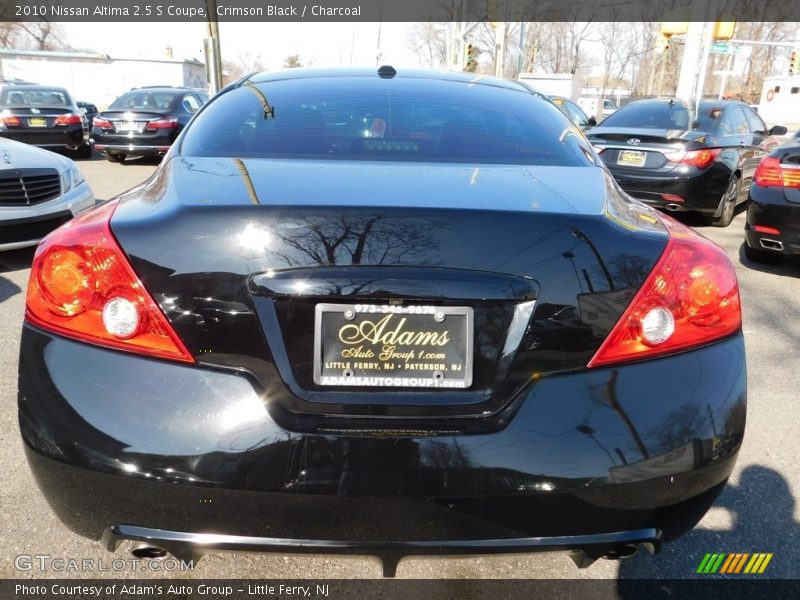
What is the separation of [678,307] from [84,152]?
16.1 m

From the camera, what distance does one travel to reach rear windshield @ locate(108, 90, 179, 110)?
13805 mm

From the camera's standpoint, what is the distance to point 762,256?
6148 mm

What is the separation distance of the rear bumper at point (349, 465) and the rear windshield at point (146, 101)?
13.7m

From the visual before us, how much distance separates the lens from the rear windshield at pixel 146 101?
13805 millimetres

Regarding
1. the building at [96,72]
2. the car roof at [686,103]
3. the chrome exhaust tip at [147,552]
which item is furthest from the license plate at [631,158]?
the building at [96,72]

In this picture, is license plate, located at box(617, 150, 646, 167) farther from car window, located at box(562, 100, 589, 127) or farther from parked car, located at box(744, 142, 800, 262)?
car window, located at box(562, 100, 589, 127)

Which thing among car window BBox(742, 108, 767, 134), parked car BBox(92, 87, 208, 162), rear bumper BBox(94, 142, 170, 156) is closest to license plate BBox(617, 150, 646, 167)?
car window BBox(742, 108, 767, 134)

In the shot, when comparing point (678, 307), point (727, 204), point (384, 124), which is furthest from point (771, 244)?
point (678, 307)

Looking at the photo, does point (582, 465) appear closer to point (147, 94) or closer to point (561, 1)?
point (147, 94)

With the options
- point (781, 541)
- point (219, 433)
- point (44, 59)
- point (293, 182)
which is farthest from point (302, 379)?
point (44, 59)

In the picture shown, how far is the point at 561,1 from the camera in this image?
135 ft

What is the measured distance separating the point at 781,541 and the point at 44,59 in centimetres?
5320
